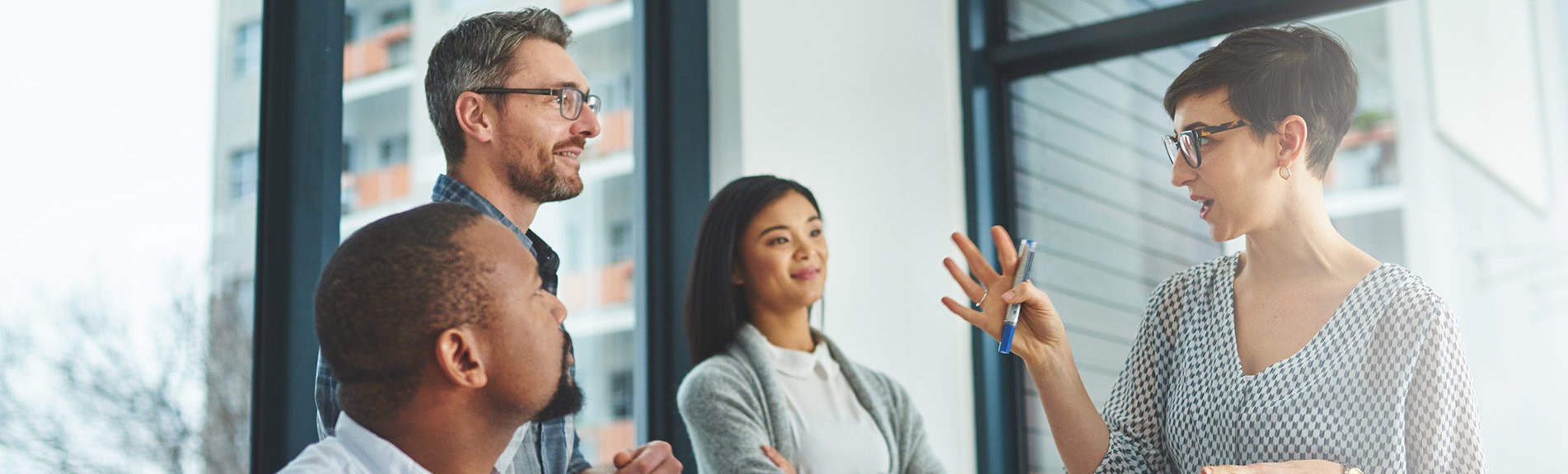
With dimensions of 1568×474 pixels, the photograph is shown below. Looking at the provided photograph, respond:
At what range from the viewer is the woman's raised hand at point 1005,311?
1.90 m

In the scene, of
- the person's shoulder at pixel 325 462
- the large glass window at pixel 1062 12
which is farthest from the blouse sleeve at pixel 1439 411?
the large glass window at pixel 1062 12

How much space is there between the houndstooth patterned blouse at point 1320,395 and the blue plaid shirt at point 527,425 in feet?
2.53

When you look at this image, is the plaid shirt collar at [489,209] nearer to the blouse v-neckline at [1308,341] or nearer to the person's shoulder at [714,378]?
the person's shoulder at [714,378]

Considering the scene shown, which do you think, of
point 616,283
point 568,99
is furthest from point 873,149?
point 568,99

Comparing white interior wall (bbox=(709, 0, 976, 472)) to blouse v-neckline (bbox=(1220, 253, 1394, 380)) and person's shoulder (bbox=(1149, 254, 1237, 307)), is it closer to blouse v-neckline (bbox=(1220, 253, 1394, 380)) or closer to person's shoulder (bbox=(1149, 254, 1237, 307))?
person's shoulder (bbox=(1149, 254, 1237, 307))

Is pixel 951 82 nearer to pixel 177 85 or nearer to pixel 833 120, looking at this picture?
pixel 833 120

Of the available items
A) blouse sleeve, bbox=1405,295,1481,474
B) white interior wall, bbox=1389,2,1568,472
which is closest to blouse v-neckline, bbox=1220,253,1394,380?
blouse sleeve, bbox=1405,295,1481,474

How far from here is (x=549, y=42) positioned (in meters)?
2.07

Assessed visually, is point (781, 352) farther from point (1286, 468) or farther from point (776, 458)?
point (1286, 468)

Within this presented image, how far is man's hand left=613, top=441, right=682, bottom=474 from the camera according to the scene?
1.62m

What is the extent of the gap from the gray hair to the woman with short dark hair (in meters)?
0.74

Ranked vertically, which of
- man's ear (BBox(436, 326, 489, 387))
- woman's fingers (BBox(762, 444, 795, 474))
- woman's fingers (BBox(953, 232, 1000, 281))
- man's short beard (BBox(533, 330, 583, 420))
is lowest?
woman's fingers (BBox(762, 444, 795, 474))

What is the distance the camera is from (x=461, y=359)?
1.33 m

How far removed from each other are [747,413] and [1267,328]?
0.92 m
